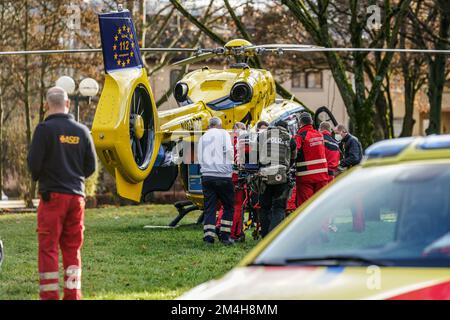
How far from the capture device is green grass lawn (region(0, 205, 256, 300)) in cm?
1142

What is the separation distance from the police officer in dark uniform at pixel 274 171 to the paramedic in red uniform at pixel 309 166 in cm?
42

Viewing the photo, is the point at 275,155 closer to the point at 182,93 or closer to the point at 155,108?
the point at 155,108

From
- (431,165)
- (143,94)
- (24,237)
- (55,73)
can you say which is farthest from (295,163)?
(55,73)

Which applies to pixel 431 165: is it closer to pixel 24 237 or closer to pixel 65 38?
pixel 24 237

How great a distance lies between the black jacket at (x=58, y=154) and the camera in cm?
973

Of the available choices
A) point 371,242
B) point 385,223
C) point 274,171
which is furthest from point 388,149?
point 274,171

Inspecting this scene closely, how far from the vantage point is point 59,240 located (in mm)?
9805

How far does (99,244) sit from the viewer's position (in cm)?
1708

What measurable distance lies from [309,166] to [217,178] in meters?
1.43

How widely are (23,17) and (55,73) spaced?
4.84m

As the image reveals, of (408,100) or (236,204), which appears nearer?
(236,204)

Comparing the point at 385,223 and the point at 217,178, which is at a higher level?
the point at 385,223

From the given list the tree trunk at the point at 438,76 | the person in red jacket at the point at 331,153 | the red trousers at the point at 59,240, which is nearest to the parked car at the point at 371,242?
the red trousers at the point at 59,240

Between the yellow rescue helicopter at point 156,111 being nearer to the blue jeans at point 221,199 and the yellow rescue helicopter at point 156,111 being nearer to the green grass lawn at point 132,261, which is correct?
the green grass lawn at point 132,261
